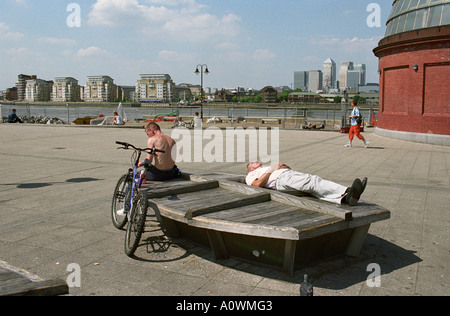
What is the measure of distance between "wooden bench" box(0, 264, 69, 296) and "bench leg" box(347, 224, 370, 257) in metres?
3.30

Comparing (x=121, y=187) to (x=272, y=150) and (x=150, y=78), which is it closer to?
(x=272, y=150)

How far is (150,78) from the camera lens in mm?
188000

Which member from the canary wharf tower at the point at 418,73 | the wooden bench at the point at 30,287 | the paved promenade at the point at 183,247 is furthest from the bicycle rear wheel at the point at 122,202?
the canary wharf tower at the point at 418,73

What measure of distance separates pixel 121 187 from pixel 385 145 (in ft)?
49.1

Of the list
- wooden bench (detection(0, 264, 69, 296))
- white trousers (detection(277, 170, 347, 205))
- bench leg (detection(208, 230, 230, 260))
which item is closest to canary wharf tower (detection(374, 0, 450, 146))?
white trousers (detection(277, 170, 347, 205))

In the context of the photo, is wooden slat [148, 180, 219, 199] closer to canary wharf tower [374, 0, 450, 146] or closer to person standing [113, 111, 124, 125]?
canary wharf tower [374, 0, 450, 146]

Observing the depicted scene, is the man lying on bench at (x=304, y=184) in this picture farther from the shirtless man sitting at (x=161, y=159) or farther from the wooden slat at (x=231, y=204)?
the shirtless man sitting at (x=161, y=159)

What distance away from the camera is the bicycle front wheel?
4977 mm

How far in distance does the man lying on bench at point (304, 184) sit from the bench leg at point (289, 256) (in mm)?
1062

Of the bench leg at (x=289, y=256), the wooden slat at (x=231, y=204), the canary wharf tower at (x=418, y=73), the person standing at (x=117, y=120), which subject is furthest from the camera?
the person standing at (x=117, y=120)

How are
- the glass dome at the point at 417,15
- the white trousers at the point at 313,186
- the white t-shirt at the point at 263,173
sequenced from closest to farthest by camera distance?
the white trousers at the point at 313,186, the white t-shirt at the point at 263,173, the glass dome at the point at 417,15

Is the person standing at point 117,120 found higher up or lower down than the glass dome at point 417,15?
lower down

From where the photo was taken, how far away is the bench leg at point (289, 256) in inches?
174
